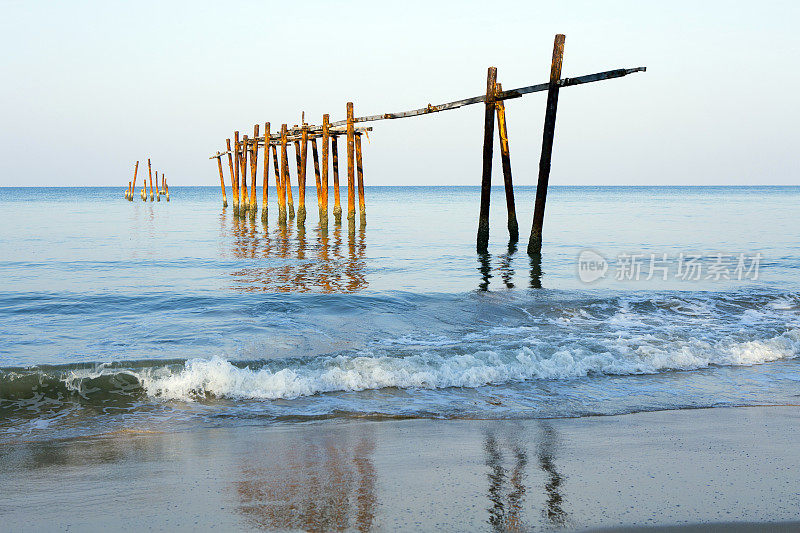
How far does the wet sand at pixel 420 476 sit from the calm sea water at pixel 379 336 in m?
0.57

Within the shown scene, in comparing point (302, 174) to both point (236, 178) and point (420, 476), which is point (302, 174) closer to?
point (236, 178)

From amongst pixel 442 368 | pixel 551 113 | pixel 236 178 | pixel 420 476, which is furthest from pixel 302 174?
pixel 420 476

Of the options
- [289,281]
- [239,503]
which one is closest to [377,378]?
[239,503]

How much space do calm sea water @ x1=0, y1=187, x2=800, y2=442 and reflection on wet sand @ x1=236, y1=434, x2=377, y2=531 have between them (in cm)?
97

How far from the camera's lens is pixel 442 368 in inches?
246

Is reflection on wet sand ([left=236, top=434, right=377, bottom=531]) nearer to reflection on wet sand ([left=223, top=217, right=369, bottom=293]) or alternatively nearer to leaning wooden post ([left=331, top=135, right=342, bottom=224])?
reflection on wet sand ([left=223, top=217, right=369, bottom=293])

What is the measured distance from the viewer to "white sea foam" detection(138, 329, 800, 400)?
5797mm

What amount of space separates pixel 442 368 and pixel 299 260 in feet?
34.4

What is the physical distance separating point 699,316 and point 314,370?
20.2 feet

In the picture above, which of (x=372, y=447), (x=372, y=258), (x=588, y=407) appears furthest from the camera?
(x=372, y=258)

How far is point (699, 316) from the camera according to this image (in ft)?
31.0

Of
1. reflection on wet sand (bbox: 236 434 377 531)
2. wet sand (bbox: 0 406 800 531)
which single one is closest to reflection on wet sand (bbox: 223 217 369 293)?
wet sand (bbox: 0 406 800 531)

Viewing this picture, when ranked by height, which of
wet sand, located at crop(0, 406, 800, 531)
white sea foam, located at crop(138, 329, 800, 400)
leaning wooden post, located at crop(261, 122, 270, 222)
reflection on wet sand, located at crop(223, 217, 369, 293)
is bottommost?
reflection on wet sand, located at crop(223, 217, 369, 293)

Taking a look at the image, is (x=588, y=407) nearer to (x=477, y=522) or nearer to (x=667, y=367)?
(x=667, y=367)
